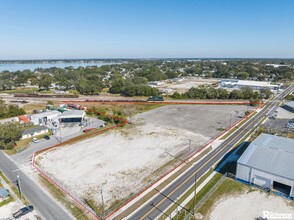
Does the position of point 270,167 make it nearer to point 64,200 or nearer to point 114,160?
point 114,160

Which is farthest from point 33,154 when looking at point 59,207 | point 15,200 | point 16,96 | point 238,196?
point 16,96

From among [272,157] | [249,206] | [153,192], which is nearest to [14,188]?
[153,192]

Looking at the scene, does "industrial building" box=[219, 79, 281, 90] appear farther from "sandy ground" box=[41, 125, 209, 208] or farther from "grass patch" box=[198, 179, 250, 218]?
"grass patch" box=[198, 179, 250, 218]

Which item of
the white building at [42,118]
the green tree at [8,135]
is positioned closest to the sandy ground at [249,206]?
the green tree at [8,135]

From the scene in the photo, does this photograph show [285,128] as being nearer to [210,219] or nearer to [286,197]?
[286,197]

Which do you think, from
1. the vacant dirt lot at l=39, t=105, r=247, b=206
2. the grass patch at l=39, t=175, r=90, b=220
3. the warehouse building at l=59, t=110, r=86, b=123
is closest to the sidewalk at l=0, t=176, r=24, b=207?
the grass patch at l=39, t=175, r=90, b=220

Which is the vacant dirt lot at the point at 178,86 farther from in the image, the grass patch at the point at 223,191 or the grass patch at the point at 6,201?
the grass patch at the point at 6,201
